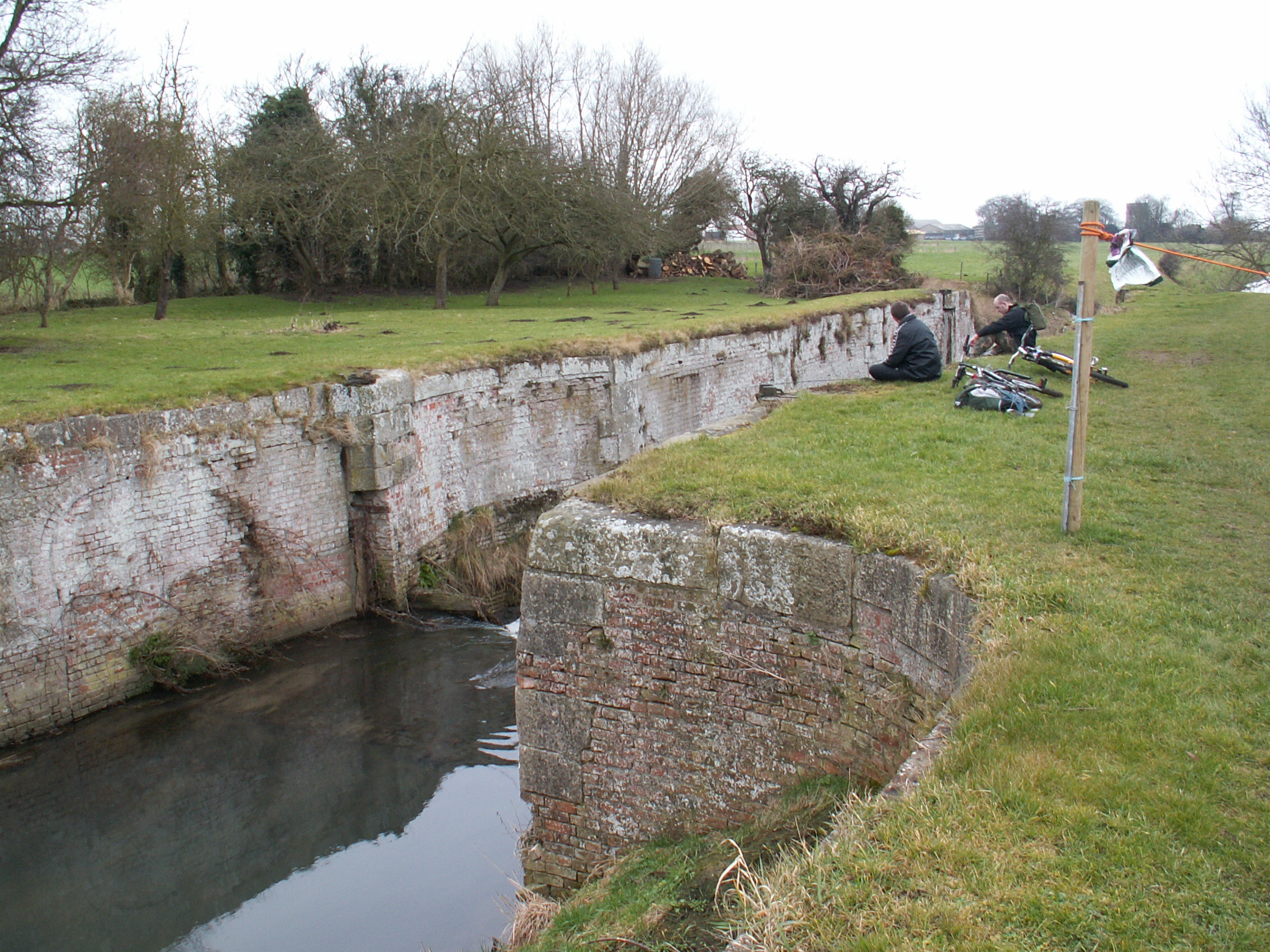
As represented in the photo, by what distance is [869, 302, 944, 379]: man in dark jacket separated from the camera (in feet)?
37.4

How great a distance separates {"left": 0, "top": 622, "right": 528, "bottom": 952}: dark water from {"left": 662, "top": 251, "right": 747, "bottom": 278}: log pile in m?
31.3

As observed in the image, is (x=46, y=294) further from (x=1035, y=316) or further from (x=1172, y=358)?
(x=1172, y=358)

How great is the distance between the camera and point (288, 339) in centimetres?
1666

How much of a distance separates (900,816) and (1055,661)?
1263 mm

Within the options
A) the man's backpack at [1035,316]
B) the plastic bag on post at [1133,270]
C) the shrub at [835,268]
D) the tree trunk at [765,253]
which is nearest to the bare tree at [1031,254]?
the shrub at [835,268]

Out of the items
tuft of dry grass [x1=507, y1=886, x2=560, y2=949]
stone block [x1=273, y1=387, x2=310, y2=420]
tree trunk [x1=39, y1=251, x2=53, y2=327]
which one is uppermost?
tree trunk [x1=39, y1=251, x2=53, y2=327]

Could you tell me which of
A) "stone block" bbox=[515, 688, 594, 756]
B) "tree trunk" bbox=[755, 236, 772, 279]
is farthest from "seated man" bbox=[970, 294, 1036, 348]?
"tree trunk" bbox=[755, 236, 772, 279]

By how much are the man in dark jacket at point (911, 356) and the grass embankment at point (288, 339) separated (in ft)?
16.4

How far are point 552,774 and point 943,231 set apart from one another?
105116 millimetres

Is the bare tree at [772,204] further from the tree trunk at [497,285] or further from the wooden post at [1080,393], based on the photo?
the wooden post at [1080,393]

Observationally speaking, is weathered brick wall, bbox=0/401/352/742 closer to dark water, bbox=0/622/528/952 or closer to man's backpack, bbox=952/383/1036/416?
dark water, bbox=0/622/528/952

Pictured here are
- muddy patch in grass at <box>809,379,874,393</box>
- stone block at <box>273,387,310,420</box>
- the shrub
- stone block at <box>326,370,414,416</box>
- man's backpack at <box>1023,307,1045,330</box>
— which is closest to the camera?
stone block at <box>273,387,310,420</box>

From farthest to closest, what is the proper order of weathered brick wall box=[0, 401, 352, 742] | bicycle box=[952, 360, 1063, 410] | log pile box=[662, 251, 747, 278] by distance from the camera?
log pile box=[662, 251, 747, 278], bicycle box=[952, 360, 1063, 410], weathered brick wall box=[0, 401, 352, 742]

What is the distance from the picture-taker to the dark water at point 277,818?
6543mm
